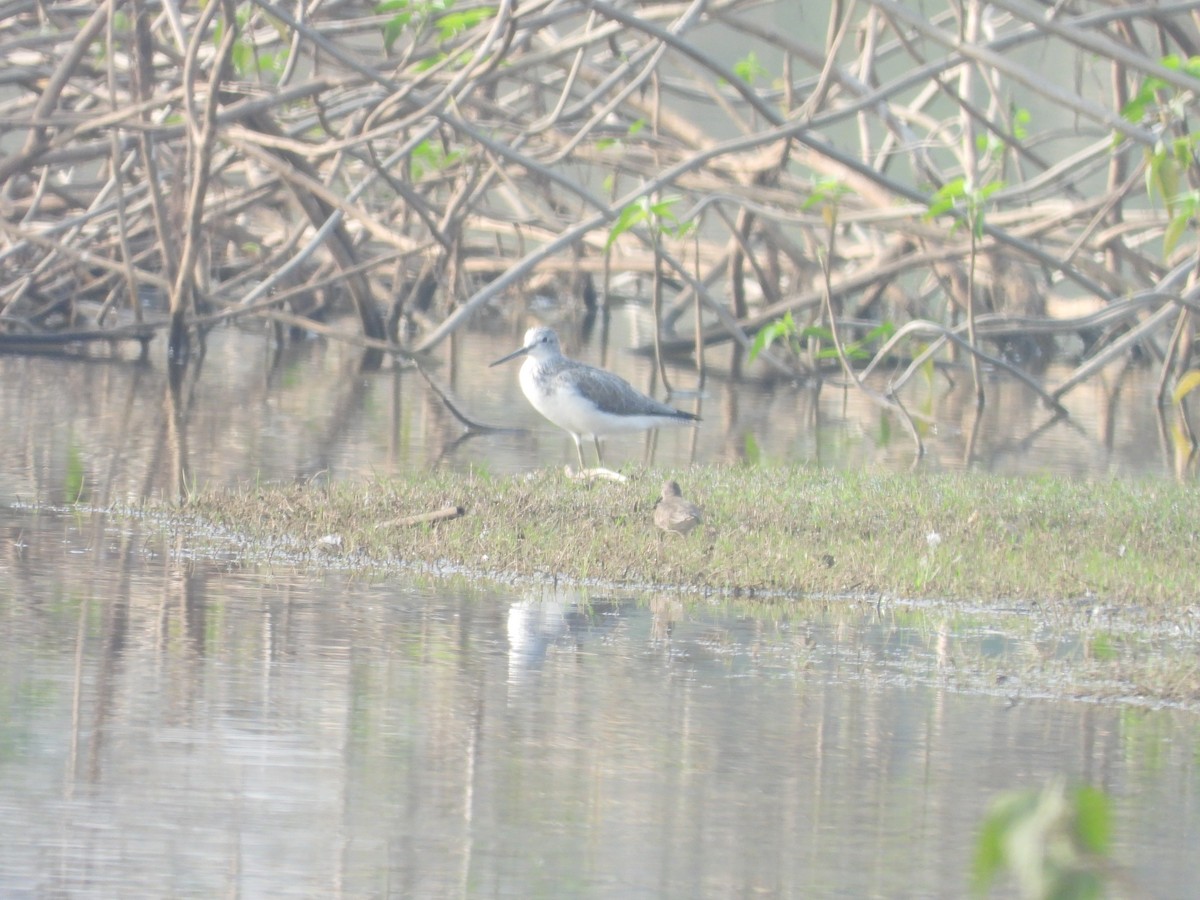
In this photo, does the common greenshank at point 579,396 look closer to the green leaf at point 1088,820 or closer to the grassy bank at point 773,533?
the grassy bank at point 773,533

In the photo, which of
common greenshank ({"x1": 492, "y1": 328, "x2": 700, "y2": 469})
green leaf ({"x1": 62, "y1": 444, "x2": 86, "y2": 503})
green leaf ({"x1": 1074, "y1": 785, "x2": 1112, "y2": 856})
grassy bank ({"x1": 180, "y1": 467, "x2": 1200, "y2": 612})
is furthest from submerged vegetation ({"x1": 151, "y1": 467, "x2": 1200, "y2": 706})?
green leaf ({"x1": 1074, "y1": 785, "x2": 1112, "y2": 856})

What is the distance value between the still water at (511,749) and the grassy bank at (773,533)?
36 centimetres

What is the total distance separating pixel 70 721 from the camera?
4.44 metres

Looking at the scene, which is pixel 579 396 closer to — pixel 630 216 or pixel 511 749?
pixel 630 216

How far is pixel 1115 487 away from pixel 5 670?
16.8 ft

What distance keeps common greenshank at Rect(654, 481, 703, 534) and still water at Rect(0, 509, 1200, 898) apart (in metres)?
0.83

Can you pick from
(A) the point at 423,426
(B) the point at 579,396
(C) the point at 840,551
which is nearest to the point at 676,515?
(C) the point at 840,551

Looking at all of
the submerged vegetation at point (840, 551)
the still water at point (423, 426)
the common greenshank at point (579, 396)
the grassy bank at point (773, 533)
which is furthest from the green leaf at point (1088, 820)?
the common greenshank at point (579, 396)

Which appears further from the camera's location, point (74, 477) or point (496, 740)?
point (74, 477)

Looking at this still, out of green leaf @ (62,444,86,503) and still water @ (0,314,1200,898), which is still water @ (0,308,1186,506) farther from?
still water @ (0,314,1200,898)

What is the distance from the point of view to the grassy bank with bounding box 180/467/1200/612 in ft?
20.9

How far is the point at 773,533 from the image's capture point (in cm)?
704

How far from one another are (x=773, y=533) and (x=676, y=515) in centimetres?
35

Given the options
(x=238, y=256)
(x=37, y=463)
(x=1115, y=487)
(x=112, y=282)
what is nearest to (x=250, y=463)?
(x=37, y=463)
